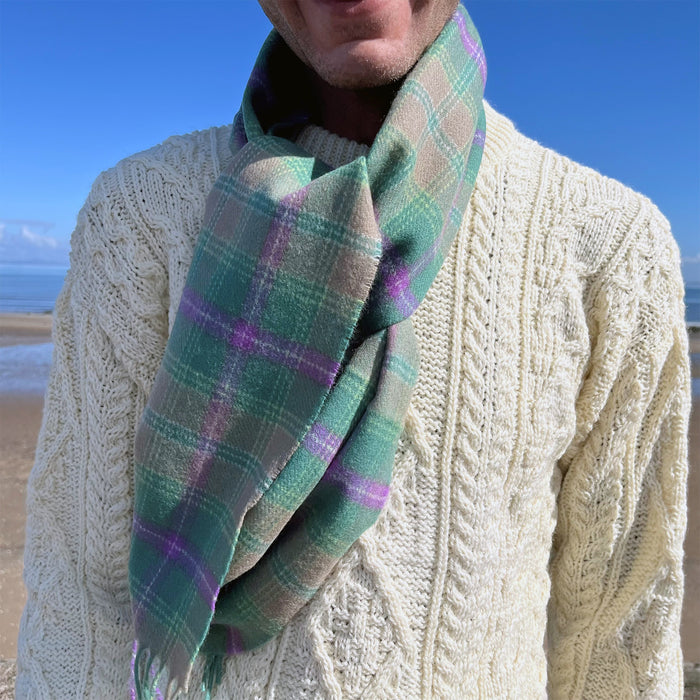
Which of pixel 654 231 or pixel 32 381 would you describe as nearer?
pixel 654 231

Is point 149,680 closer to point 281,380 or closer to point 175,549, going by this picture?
point 175,549

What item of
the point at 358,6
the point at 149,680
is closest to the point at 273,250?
the point at 358,6

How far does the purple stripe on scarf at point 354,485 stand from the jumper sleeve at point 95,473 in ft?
1.11

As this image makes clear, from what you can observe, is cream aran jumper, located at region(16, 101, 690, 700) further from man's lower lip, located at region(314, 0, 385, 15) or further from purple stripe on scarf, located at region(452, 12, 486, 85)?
man's lower lip, located at region(314, 0, 385, 15)

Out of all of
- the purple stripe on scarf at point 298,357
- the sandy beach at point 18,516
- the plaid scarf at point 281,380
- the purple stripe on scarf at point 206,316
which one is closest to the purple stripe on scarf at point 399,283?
the plaid scarf at point 281,380

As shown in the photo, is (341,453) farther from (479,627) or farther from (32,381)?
(32,381)

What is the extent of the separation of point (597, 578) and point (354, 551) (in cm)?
44

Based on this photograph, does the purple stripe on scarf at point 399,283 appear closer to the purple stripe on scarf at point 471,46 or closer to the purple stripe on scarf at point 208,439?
the purple stripe on scarf at point 208,439

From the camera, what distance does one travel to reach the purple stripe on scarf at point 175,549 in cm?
93

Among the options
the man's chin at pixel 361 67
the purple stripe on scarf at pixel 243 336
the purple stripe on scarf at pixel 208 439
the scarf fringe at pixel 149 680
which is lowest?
the scarf fringe at pixel 149 680

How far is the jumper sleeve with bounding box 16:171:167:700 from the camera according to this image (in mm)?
1041

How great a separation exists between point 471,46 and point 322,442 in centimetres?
67

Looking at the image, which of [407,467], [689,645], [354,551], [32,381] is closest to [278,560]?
[354,551]

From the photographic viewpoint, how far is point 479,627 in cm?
101
